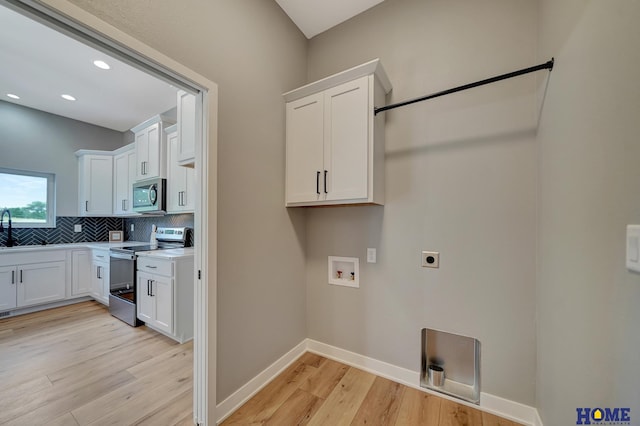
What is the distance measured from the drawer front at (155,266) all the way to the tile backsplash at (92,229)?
655mm

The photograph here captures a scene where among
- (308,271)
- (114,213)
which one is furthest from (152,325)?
(114,213)

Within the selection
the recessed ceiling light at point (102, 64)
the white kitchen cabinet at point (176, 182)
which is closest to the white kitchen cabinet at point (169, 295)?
the white kitchen cabinet at point (176, 182)

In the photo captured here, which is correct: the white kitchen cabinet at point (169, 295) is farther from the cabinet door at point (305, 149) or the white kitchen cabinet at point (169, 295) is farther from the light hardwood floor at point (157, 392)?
the cabinet door at point (305, 149)

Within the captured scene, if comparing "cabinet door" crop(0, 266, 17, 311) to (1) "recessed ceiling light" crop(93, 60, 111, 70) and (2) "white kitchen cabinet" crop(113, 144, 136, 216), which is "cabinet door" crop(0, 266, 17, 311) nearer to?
(2) "white kitchen cabinet" crop(113, 144, 136, 216)

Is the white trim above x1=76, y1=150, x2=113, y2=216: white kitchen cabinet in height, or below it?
below

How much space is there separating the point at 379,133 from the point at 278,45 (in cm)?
121

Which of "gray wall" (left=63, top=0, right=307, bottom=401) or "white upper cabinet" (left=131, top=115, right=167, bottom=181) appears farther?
"white upper cabinet" (left=131, top=115, right=167, bottom=181)

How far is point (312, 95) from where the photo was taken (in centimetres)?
200

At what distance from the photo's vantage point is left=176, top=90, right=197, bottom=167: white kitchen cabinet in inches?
79.9

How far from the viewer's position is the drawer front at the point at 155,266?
2549 mm

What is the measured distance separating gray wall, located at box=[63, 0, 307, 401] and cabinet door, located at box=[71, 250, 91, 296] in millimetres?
3940

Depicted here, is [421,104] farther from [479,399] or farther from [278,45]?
[479,399]

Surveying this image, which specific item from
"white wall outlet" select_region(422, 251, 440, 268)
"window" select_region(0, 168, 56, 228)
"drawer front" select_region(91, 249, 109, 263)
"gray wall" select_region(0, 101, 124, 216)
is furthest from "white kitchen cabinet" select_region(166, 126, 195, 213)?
"white wall outlet" select_region(422, 251, 440, 268)

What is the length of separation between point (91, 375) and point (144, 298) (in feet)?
2.93
